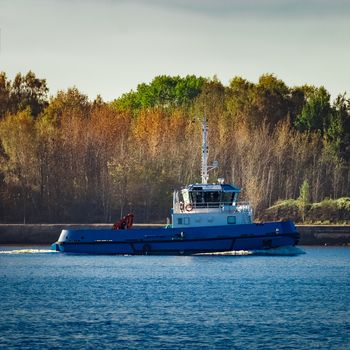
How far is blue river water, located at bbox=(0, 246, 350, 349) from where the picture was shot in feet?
157

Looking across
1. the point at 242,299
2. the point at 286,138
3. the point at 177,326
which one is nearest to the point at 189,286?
the point at 242,299

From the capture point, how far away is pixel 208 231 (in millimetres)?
85188

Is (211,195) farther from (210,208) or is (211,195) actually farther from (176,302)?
(176,302)

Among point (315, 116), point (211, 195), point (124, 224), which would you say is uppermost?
point (315, 116)

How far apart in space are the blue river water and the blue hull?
0.77 m

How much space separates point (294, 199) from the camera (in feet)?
404

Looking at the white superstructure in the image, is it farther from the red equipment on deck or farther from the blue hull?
the red equipment on deck

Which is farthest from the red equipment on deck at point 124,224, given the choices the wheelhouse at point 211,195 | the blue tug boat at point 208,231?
the wheelhouse at point 211,195

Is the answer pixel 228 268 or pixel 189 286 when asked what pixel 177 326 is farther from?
pixel 228 268

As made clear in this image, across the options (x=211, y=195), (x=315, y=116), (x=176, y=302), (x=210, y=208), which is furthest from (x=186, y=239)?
(x=315, y=116)

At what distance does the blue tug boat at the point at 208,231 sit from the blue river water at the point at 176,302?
0.89 m

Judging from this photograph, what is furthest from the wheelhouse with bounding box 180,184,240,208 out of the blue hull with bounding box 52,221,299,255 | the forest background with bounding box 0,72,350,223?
the forest background with bounding box 0,72,350,223

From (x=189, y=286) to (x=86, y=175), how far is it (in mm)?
56888

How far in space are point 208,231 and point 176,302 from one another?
991 inches
